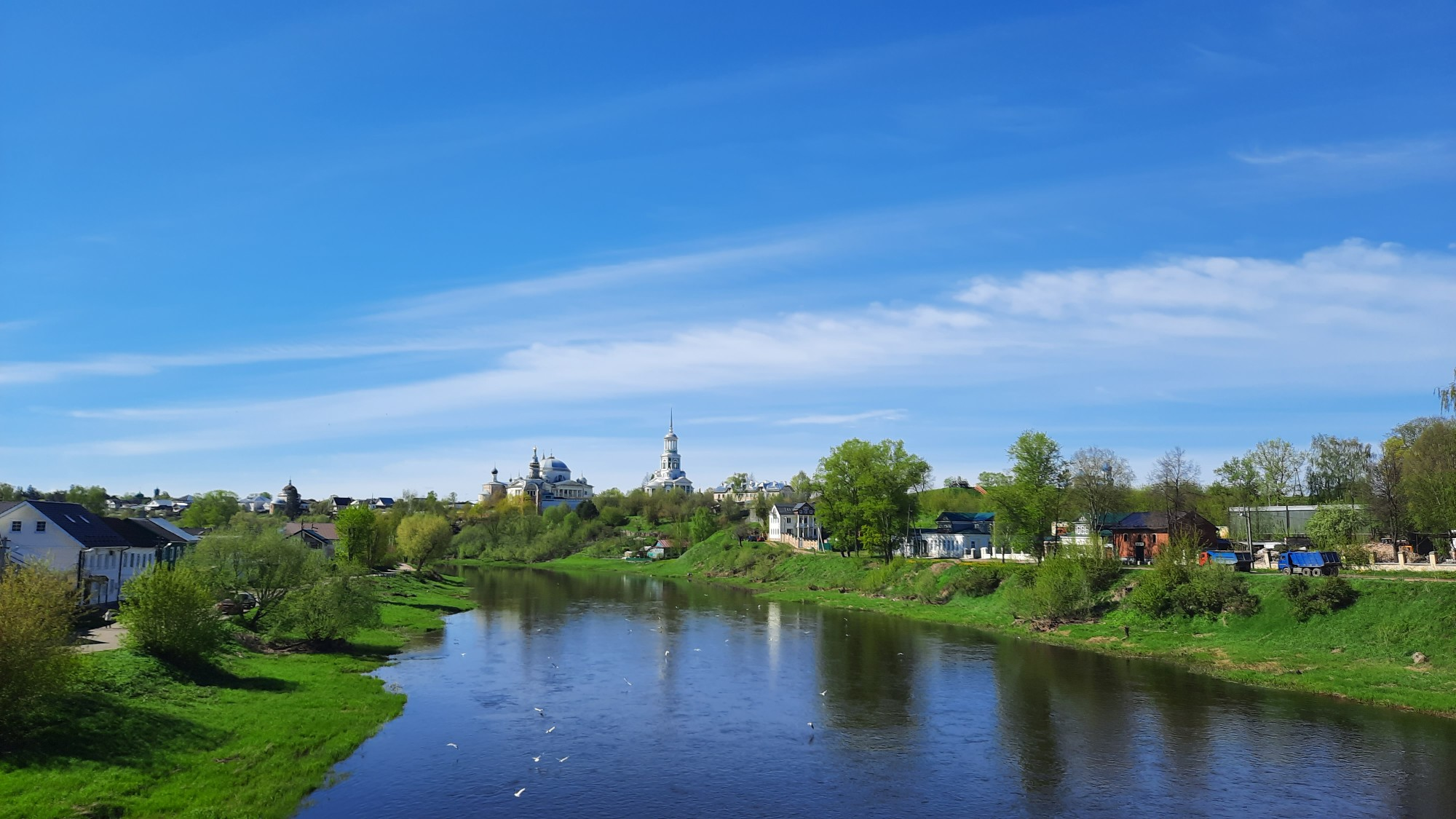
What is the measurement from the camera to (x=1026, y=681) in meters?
53.6

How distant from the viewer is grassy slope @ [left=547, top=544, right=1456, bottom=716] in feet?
159

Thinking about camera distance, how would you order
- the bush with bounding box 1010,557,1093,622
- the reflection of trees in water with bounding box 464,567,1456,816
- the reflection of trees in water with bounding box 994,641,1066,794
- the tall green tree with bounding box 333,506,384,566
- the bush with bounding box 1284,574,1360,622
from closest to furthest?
1. the reflection of trees in water with bounding box 464,567,1456,816
2. the reflection of trees in water with bounding box 994,641,1066,794
3. the bush with bounding box 1284,574,1360,622
4. the bush with bounding box 1010,557,1093,622
5. the tall green tree with bounding box 333,506,384,566

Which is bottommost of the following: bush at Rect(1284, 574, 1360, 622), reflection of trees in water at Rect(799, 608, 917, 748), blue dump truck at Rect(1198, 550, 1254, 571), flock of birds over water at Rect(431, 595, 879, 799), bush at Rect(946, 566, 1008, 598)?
reflection of trees in water at Rect(799, 608, 917, 748)

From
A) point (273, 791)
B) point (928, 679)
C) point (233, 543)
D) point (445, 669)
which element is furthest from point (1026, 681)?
point (233, 543)

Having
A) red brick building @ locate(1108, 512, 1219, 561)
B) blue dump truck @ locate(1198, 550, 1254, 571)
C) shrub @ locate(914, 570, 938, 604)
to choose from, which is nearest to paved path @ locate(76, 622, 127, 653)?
shrub @ locate(914, 570, 938, 604)

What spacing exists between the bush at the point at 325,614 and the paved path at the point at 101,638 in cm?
885

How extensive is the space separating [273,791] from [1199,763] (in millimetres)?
35801

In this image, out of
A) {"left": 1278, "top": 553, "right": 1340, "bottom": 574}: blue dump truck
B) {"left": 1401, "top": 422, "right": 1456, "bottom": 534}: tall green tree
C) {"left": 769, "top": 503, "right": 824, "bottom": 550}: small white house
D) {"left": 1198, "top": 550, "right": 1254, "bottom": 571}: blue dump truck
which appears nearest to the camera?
{"left": 1278, "top": 553, "right": 1340, "bottom": 574}: blue dump truck

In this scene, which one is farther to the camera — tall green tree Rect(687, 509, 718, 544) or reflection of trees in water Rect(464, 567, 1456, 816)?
tall green tree Rect(687, 509, 718, 544)

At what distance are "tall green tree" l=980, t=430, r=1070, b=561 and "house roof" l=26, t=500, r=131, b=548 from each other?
8592 cm

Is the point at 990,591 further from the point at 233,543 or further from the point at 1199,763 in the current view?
the point at 233,543

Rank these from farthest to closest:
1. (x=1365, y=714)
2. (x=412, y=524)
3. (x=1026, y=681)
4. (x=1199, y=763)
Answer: (x=412, y=524), (x=1026, y=681), (x=1365, y=714), (x=1199, y=763)

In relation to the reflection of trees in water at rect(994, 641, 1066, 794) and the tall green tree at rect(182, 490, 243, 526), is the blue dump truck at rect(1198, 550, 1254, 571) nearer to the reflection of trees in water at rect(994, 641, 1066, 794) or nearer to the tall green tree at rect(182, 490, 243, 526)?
the reflection of trees in water at rect(994, 641, 1066, 794)

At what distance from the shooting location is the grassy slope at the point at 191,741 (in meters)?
27.8
